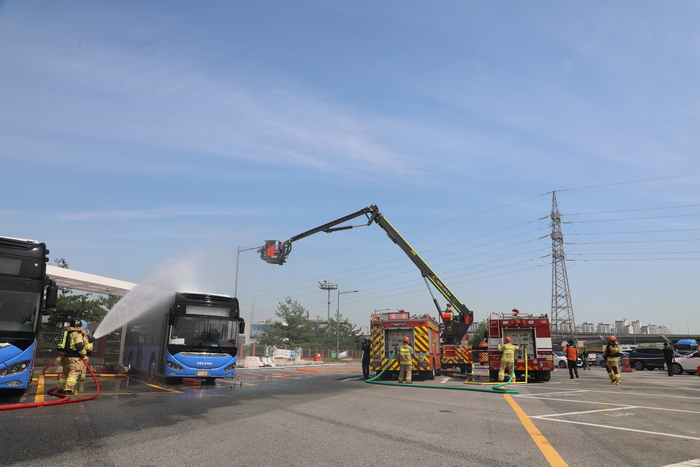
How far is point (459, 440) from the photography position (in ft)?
21.2

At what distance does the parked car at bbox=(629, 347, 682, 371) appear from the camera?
32.4m

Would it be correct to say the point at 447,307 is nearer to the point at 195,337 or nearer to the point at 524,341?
the point at 524,341

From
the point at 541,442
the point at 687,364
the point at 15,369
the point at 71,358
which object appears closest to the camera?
the point at 541,442

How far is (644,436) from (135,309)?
18274mm

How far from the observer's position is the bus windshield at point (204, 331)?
15180 millimetres

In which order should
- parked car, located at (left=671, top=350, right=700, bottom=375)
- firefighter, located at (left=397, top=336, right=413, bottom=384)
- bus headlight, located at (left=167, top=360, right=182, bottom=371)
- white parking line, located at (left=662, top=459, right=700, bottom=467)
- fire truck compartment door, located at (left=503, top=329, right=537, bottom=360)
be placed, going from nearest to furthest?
white parking line, located at (left=662, top=459, right=700, bottom=467), bus headlight, located at (left=167, top=360, right=182, bottom=371), firefighter, located at (left=397, top=336, right=413, bottom=384), fire truck compartment door, located at (left=503, top=329, right=537, bottom=360), parked car, located at (left=671, top=350, right=700, bottom=375)

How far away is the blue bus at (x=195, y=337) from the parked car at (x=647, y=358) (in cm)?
2872

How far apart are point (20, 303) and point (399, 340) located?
518 inches

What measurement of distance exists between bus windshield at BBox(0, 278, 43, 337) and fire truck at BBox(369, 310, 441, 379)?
11953 mm

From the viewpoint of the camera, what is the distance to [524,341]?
20016 mm

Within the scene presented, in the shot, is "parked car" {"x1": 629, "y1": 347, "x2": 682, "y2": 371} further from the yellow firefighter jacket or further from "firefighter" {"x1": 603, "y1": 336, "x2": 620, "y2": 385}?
the yellow firefighter jacket

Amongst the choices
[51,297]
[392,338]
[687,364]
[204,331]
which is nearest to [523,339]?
[392,338]

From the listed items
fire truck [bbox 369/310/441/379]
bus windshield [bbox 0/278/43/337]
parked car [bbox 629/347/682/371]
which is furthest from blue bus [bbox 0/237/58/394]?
parked car [bbox 629/347/682/371]

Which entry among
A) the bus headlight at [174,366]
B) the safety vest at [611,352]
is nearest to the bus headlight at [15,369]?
the bus headlight at [174,366]
